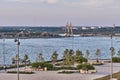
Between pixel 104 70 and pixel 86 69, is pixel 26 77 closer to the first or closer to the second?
pixel 86 69

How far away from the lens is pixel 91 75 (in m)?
39.8

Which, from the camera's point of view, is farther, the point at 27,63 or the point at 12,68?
the point at 27,63

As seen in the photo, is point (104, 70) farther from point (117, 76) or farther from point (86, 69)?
point (117, 76)

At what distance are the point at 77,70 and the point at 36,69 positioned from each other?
14.1 feet

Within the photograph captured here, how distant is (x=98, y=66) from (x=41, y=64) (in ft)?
24.4

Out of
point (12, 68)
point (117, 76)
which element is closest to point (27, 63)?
point (12, 68)

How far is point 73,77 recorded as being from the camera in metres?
38.0

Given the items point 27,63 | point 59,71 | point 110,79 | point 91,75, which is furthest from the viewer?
point 27,63

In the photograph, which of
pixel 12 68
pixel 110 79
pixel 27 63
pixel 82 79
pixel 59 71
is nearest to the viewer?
pixel 110 79

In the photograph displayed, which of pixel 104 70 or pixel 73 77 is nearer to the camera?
pixel 73 77

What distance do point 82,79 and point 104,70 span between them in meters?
8.17

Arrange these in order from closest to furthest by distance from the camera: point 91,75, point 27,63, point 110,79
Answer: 1. point 110,79
2. point 91,75
3. point 27,63

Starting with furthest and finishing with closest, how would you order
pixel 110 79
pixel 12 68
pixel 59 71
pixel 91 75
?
pixel 12 68 < pixel 59 71 < pixel 91 75 < pixel 110 79

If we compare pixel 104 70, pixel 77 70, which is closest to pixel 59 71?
pixel 77 70
